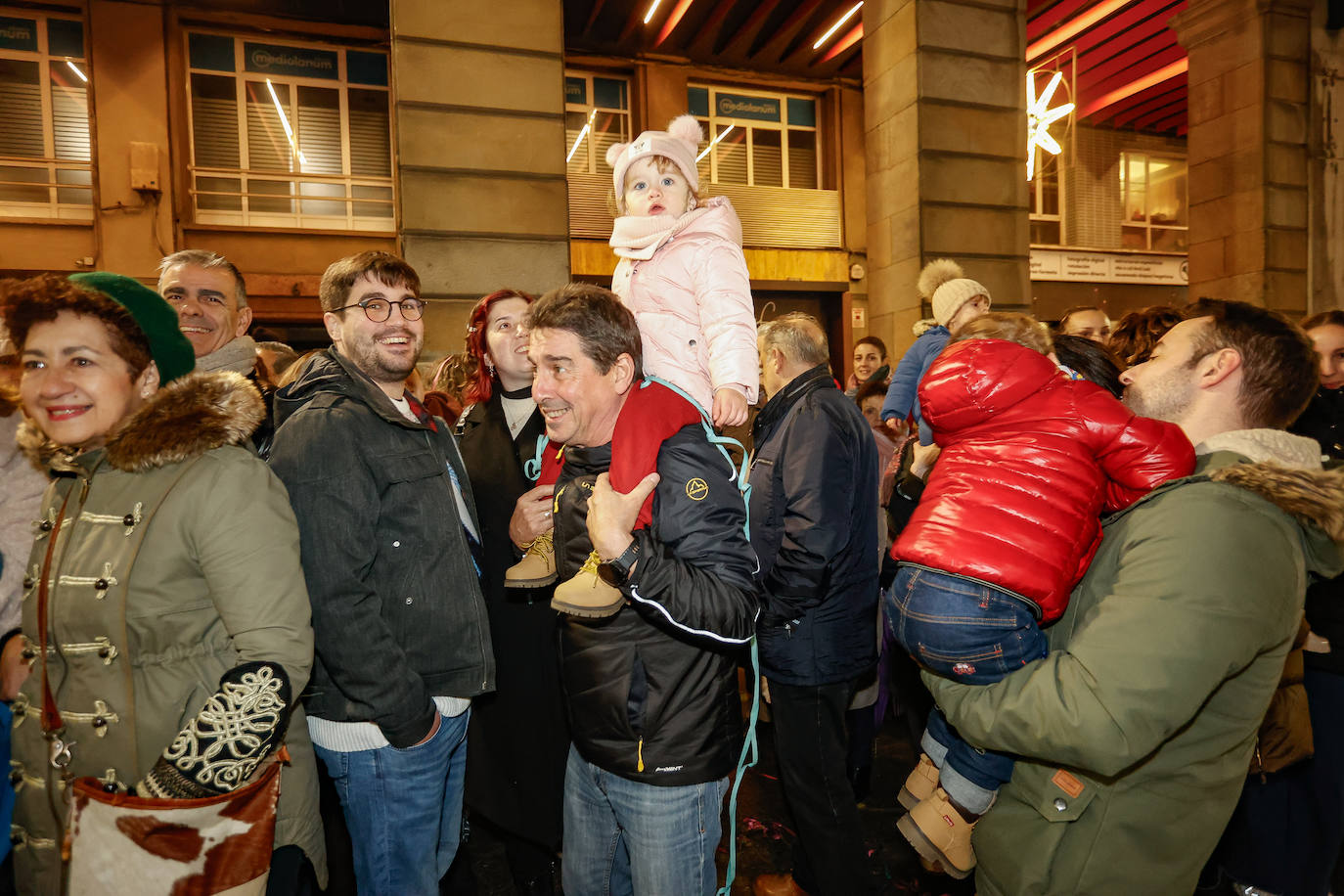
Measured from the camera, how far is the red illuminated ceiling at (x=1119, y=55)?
1184 centimetres

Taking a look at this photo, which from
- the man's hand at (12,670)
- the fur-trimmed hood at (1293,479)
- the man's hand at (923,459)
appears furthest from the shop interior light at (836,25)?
the man's hand at (12,670)

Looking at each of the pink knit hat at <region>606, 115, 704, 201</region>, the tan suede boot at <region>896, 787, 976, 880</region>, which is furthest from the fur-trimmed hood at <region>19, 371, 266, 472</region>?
the tan suede boot at <region>896, 787, 976, 880</region>

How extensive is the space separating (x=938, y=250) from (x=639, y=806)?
21.0 ft

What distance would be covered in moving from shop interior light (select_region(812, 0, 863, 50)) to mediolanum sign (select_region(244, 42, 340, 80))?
891 cm

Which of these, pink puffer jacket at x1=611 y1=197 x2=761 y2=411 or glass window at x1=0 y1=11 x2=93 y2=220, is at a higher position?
glass window at x1=0 y1=11 x2=93 y2=220

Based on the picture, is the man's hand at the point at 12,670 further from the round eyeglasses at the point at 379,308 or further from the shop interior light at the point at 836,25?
the shop interior light at the point at 836,25

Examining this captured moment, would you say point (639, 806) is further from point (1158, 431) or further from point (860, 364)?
point (860, 364)

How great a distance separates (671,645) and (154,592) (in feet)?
3.97

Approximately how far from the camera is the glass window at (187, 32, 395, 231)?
1180 centimetres

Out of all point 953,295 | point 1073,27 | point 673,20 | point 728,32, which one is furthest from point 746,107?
point 953,295

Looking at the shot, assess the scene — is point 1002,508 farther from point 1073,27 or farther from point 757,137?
point 1073,27

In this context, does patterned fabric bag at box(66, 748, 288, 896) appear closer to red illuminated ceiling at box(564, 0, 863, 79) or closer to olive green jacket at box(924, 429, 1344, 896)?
olive green jacket at box(924, 429, 1344, 896)

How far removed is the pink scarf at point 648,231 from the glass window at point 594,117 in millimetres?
11509

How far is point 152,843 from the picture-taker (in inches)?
55.9
